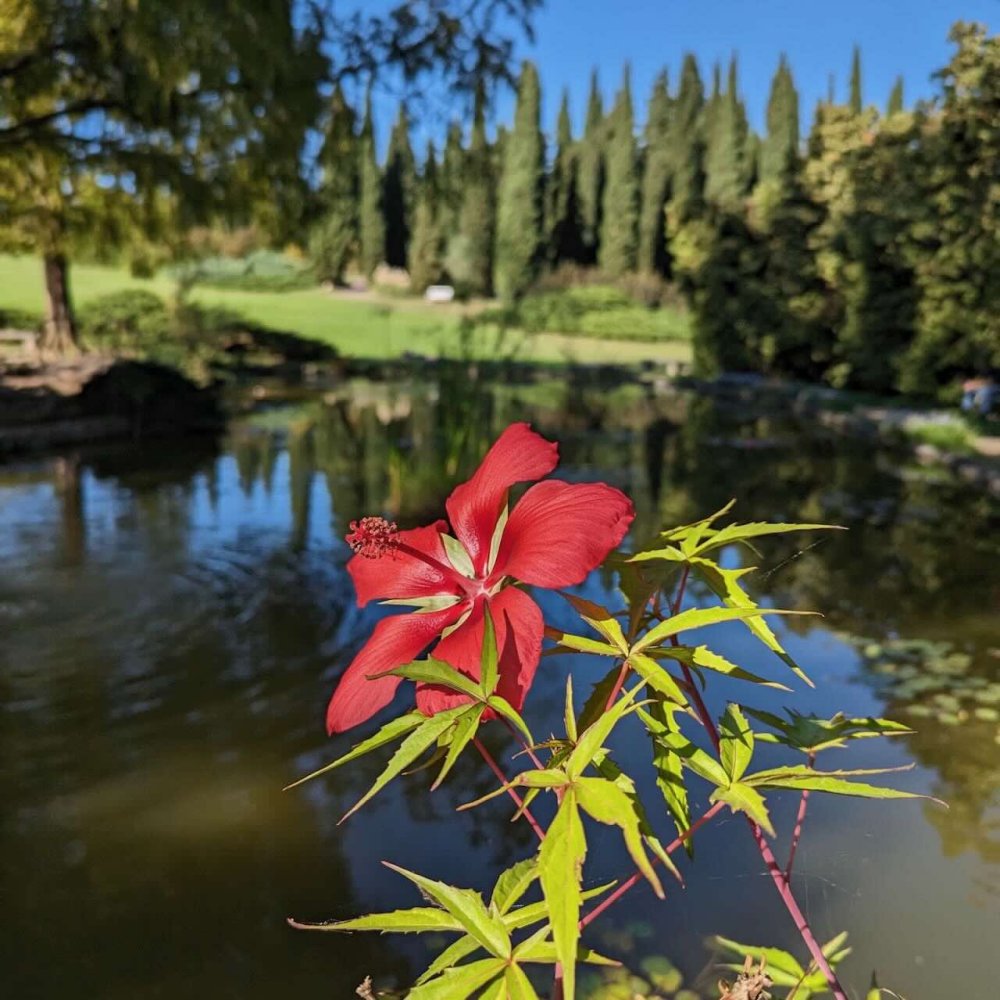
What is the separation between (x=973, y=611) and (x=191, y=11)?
591 cm

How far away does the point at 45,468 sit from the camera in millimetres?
8672

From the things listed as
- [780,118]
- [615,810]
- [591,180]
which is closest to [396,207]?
[591,180]

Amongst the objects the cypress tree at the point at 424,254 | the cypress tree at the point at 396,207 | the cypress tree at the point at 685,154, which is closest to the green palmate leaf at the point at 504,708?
the cypress tree at the point at 685,154

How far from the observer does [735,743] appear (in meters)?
0.64

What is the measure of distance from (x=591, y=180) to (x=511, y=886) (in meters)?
31.7

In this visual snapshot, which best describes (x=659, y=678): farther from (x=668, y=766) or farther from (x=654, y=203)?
(x=654, y=203)

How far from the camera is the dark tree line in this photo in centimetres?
1009

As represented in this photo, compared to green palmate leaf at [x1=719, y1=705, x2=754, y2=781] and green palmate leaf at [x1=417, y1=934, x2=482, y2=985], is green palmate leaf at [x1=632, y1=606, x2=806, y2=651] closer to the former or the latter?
green palmate leaf at [x1=719, y1=705, x2=754, y2=781]

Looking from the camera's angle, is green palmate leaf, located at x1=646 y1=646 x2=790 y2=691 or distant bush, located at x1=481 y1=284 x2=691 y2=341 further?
distant bush, located at x1=481 y1=284 x2=691 y2=341

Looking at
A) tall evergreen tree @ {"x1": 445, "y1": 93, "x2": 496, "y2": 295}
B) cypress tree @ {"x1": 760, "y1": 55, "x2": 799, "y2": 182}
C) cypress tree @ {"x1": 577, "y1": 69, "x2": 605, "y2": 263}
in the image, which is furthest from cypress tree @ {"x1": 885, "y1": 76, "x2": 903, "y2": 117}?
tall evergreen tree @ {"x1": 445, "y1": 93, "x2": 496, "y2": 295}

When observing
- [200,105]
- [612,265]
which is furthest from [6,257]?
[200,105]

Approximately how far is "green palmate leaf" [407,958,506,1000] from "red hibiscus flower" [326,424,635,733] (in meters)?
0.15

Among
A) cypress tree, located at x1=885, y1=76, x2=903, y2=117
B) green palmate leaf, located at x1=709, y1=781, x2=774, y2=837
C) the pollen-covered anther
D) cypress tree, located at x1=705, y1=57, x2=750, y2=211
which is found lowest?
green palmate leaf, located at x1=709, y1=781, x2=774, y2=837

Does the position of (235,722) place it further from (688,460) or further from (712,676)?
(688,460)
